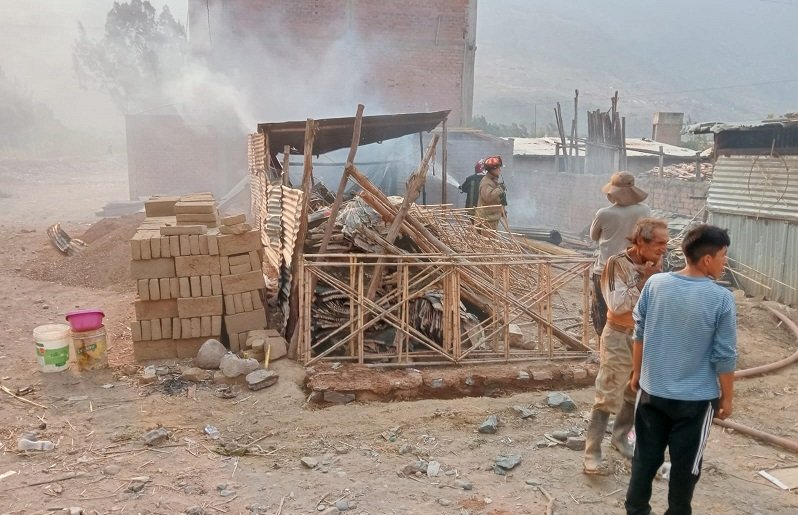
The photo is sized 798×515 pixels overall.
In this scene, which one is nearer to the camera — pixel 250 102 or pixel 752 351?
pixel 752 351

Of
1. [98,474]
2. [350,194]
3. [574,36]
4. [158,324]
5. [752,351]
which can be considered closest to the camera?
[98,474]

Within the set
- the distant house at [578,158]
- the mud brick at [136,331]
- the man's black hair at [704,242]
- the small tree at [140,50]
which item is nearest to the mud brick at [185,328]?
the mud brick at [136,331]

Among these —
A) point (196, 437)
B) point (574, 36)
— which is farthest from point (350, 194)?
point (574, 36)

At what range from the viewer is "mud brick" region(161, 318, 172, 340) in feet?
22.5

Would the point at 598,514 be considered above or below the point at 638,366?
below

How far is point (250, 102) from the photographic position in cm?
1948

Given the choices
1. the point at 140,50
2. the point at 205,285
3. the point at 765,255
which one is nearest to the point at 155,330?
the point at 205,285

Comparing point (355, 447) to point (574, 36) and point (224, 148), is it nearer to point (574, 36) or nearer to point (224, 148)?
point (224, 148)

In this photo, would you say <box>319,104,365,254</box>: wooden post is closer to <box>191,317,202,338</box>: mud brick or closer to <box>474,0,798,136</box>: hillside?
<box>191,317,202,338</box>: mud brick

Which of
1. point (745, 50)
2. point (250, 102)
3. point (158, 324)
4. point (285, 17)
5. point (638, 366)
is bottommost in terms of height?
point (158, 324)

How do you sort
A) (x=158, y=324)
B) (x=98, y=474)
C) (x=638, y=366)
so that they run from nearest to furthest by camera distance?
(x=638, y=366) → (x=98, y=474) → (x=158, y=324)

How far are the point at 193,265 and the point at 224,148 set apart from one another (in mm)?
14247

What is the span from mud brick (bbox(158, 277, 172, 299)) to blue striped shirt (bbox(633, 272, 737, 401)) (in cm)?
526

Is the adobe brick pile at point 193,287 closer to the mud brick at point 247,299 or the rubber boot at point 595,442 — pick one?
the mud brick at point 247,299
